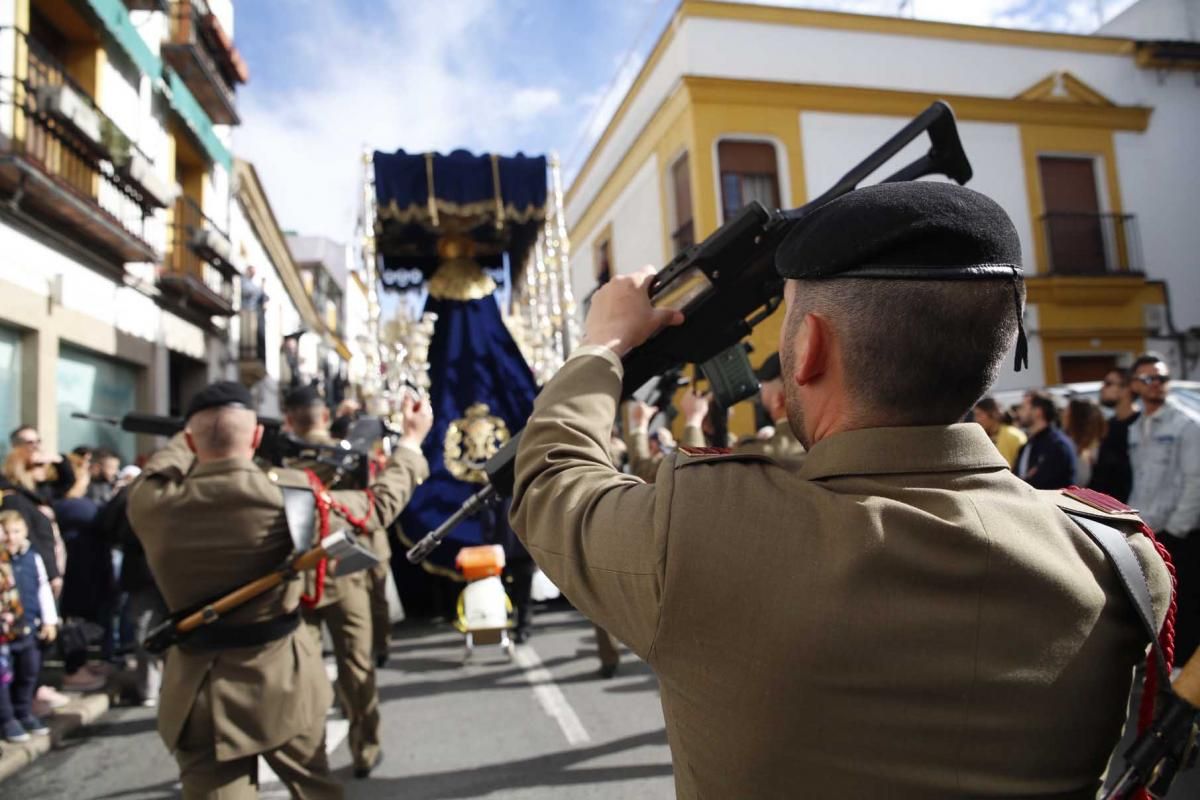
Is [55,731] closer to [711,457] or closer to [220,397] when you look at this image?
[220,397]

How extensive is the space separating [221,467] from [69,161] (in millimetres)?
7683

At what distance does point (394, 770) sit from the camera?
159 inches

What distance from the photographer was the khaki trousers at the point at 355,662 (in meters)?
4.02

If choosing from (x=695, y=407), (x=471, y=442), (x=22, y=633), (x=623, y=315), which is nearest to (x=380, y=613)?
(x=471, y=442)

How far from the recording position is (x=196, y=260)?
490 inches

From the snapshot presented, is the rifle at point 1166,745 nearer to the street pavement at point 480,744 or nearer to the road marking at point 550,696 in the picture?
the street pavement at point 480,744

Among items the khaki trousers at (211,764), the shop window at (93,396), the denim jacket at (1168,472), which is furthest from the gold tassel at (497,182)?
the shop window at (93,396)

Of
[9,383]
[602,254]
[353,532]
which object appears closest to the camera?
[353,532]

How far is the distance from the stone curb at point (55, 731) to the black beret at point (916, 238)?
16.2ft

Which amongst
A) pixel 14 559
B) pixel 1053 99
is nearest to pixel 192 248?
pixel 14 559

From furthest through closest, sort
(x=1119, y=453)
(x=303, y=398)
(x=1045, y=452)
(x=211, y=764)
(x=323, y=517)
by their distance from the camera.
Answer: (x=1045, y=452) → (x=1119, y=453) → (x=303, y=398) → (x=323, y=517) → (x=211, y=764)

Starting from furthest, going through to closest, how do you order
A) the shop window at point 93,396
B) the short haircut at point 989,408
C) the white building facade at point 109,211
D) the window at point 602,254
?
the window at point 602,254, the shop window at point 93,396, the white building facade at point 109,211, the short haircut at point 989,408

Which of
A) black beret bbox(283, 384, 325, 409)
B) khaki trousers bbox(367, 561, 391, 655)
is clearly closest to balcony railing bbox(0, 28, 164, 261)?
black beret bbox(283, 384, 325, 409)

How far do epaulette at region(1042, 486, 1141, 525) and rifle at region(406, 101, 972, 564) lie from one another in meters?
0.56
